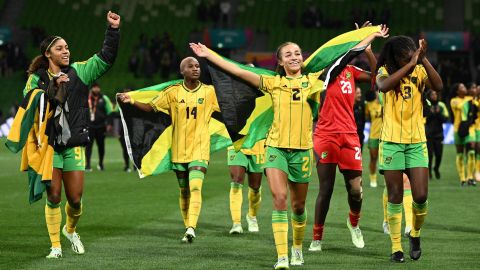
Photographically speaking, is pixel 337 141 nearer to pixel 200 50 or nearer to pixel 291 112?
pixel 291 112

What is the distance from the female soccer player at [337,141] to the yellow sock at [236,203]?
6.22 feet

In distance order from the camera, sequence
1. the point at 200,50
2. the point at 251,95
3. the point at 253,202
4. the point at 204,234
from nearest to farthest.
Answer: the point at 200,50 < the point at 251,95 < the point at 204,234 < the point at 253,202

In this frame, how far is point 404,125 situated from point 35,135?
12.0ft

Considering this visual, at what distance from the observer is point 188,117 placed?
1255cm

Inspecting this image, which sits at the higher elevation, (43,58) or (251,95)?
(43,58)

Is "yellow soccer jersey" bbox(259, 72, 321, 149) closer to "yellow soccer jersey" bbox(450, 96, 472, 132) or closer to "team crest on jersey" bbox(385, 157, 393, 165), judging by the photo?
"team crest on jersey" bbox(385, 157, 393, 165)

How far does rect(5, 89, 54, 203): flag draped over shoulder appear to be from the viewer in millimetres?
10375

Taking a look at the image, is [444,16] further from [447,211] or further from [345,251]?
[345,251]

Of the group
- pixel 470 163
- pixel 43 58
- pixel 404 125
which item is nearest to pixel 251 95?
pixel 404 125

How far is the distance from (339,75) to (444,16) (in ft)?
141

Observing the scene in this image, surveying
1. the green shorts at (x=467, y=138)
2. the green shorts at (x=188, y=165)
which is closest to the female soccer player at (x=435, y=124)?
the green shorts at (x=467, y=138)

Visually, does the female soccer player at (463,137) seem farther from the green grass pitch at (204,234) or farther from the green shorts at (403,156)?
the green shorts at (403,156)

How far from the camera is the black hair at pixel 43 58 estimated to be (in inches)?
416

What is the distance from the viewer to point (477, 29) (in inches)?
2013
